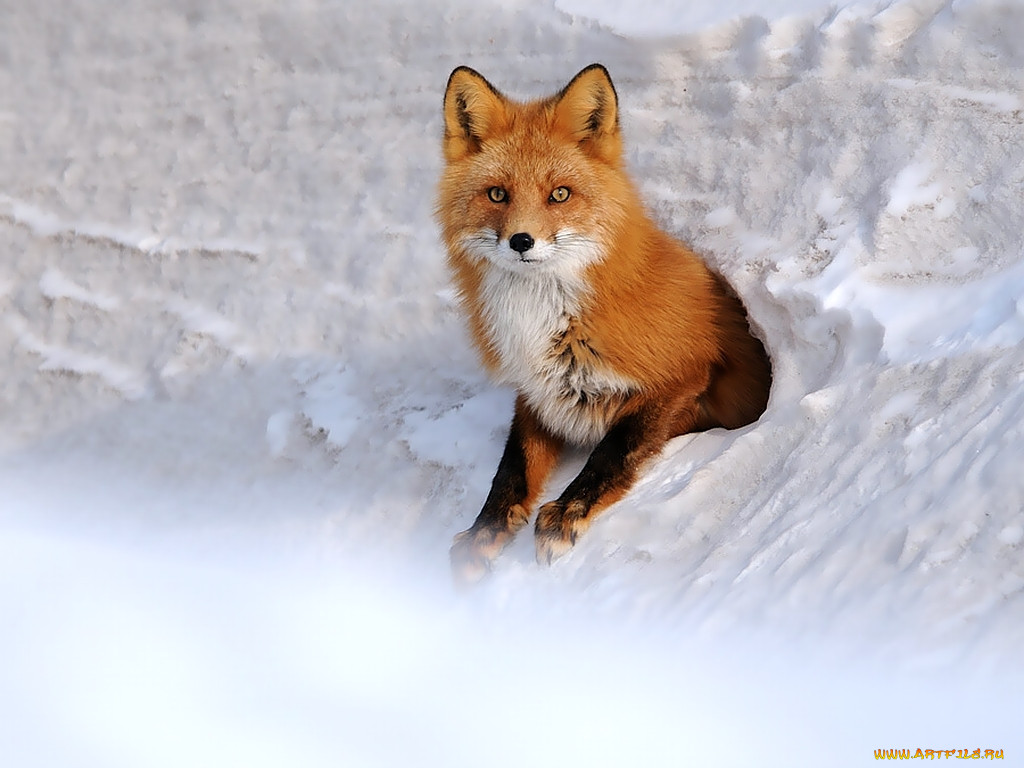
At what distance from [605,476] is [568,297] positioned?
1.85 feet

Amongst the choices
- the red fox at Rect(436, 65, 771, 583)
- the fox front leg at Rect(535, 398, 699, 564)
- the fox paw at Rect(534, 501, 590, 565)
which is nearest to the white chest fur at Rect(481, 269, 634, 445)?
the red fox at Rect(436, 65, 771, 583)

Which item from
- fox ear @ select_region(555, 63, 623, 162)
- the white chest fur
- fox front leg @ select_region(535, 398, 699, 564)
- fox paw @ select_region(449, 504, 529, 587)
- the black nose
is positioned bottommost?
fox paw @ select_region(449, 504, 529, 587)

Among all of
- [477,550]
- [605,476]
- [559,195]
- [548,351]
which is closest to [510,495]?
[477,550]

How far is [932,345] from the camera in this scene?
304 centimetres

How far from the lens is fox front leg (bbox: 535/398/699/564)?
330 centimetres

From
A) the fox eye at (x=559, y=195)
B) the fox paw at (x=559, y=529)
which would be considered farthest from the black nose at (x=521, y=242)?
the fox paw at (x=559, y=529)

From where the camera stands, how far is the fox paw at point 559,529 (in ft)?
10.8

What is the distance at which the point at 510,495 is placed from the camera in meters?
3.57

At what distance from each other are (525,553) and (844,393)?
3.51 feet

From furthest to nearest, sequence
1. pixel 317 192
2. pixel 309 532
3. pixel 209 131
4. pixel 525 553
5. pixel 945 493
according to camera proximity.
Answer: pixel 209 131, pixel 317 192, pixel 309 532, pixel 525 553, pixel 945 493

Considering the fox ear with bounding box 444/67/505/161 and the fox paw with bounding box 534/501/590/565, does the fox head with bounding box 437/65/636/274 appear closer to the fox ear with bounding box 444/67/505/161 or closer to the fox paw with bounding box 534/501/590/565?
the fox ear with bounding box 444/67/505/161

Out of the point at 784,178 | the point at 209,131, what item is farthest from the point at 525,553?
the point at 209,131

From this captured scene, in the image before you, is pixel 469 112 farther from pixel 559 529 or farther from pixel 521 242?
pixel 559 529

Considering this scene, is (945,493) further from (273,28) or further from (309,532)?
(273,28)
